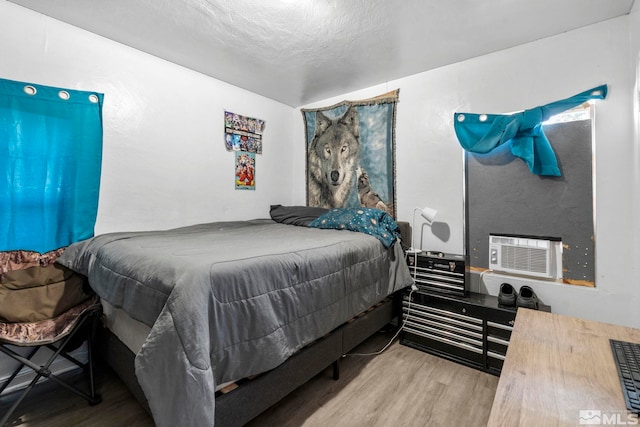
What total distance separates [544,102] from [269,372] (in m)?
2.90

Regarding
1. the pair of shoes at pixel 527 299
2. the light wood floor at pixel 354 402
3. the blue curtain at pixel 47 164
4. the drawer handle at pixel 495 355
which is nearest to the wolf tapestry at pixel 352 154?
the pair of shoes at pixel 527 299

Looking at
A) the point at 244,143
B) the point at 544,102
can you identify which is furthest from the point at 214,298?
the point at 544,102

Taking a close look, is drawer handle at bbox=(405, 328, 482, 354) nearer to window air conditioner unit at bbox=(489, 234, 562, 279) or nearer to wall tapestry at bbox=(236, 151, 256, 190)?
window air conditioner unit at bbox=(489, 234, 562, 279)

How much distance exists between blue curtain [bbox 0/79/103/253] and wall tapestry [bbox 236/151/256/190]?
4.51ft

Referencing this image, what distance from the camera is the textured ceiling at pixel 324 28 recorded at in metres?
2.04

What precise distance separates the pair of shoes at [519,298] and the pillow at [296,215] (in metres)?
1.93

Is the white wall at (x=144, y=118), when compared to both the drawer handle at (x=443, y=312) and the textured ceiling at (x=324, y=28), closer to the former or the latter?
the textured ceiling at (x=324, y=28)

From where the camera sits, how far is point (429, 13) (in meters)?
2.12

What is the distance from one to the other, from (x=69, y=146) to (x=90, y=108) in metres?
0.35

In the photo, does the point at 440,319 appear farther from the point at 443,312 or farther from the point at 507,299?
the point at 507,299

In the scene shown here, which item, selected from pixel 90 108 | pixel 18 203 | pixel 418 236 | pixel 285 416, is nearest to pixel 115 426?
pixel 285 416

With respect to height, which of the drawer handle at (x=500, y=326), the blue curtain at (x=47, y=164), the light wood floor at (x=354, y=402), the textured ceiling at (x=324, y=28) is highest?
the textured ceiling at (x=324, y=28)

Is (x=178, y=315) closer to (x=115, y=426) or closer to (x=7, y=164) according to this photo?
(x=115, y=426)

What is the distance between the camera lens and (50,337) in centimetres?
165
